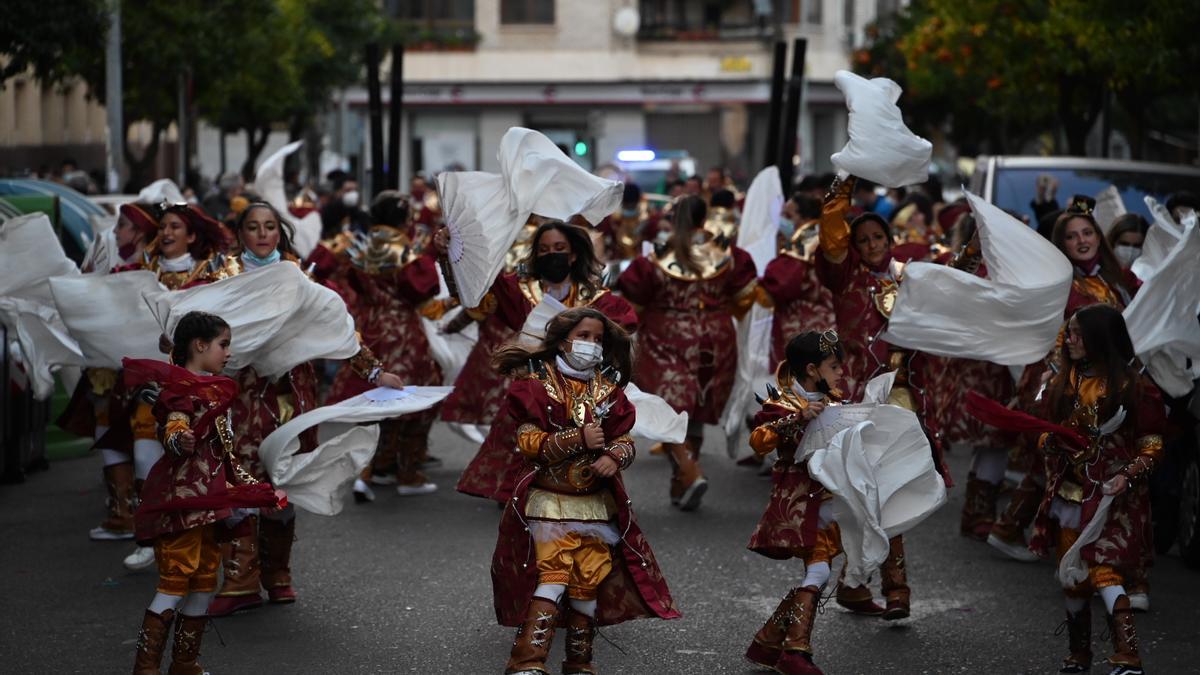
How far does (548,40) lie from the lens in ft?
192

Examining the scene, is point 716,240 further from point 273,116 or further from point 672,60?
point 672,60

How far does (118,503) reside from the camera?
9.88 m

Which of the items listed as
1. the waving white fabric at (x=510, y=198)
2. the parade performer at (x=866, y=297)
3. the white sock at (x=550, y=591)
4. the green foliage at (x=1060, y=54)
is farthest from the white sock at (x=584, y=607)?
the green foliage at (x=1060, y=54)

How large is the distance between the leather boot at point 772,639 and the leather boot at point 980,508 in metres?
3.17

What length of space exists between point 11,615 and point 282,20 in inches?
1159

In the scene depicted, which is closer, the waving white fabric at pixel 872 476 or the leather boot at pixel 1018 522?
the waving white fabric at pixel 872 476

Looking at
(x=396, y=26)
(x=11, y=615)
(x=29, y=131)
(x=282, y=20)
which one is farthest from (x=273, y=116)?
(x=11, y=615)

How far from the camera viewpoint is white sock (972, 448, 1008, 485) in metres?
10.1

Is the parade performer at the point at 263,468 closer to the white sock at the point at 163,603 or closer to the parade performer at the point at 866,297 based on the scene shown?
the white sock at the point at 163,603

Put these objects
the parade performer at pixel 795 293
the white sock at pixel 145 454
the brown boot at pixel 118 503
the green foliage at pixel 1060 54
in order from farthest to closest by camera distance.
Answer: the green foliage at pixel 1060 54 < the parade performer at pixel 795 293 < the brown boot at pixel 118 503 < the white sock at pixel 145 454

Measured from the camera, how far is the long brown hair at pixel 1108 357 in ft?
23.6

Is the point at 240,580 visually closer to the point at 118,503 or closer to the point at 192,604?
the point at 192,604

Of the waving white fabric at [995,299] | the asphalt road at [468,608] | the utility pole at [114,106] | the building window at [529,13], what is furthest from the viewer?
the building window at [529,13]

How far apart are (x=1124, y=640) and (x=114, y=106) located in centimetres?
1957
